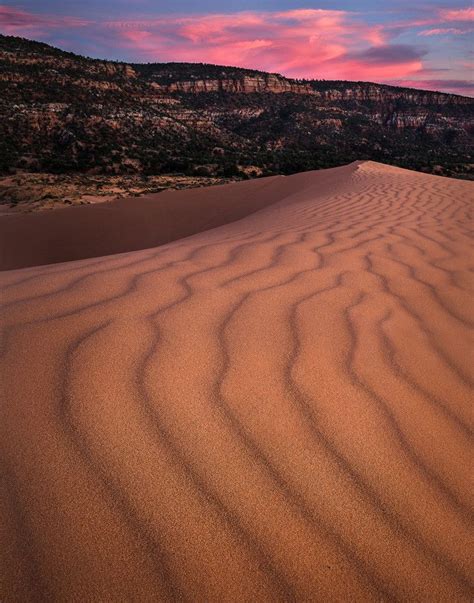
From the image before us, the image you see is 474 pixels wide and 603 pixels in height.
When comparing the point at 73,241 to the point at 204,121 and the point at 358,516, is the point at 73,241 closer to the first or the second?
the point at 358,516

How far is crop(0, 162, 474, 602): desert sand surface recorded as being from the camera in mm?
955

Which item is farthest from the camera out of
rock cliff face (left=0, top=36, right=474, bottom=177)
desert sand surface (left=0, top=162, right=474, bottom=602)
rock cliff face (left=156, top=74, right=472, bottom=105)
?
rock cliff face (left=156, top=74, right=472, bottom=105)

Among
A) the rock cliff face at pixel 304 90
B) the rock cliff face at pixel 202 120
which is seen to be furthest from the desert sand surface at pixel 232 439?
the rock cliff face at pixel 304 90

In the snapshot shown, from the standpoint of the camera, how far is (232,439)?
1.26 m

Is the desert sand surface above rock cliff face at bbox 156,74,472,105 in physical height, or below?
below

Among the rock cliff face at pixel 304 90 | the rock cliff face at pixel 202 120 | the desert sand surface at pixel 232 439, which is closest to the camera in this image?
the desert sand surface at pixel 232 439

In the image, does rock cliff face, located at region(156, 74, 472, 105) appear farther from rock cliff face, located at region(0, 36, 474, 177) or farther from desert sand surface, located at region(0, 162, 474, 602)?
desert sand surface, located at region(0, 162, 474, 602)

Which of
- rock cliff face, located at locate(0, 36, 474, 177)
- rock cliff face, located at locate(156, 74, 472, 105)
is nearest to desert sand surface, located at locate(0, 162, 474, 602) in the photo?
rock cliff face, located at locate(0, 36, 474, 177)

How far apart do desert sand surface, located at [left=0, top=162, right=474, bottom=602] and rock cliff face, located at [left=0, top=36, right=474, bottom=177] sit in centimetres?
1974

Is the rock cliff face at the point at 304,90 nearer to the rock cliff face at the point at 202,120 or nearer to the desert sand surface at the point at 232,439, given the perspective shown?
the rock cliff face at the point at 202,120

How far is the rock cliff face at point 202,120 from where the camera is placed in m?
26.8

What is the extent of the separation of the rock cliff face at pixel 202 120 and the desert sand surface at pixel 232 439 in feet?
64.8

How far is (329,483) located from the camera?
116cm

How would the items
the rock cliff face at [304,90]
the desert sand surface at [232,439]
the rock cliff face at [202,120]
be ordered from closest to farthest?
1. the desert sand surface at [232,439]
2. the rock cliff face at [202,120]
3. the rock cliff face at [304,90]
